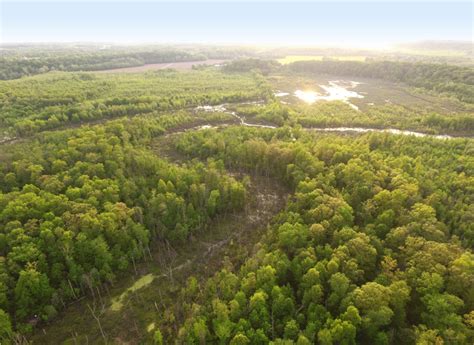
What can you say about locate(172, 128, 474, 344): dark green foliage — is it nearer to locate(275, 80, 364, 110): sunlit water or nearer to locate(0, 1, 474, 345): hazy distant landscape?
locate(0, 1, 474, 345): hazy distant landscape

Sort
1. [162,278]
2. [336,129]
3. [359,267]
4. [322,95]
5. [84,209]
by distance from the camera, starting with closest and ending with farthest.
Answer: [359,267], [84,209], [162,278], [336,129], [322,95]

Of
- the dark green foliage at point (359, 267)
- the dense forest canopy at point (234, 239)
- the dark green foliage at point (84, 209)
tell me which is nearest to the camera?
the dark green foliage at point (359, 267)

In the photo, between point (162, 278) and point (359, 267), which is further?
point (162, 278)

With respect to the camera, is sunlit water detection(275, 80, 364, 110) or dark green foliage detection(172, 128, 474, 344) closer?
dark green foliage detection(172, 128, 474, 344)

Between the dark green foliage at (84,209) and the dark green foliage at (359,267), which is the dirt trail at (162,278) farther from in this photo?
the dark green foliage at (359,267)

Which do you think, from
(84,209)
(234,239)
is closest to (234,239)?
(234,239)

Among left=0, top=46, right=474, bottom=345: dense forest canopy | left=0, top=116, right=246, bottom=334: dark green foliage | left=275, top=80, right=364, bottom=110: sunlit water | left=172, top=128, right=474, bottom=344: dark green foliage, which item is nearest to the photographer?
left=172, top=128, right=474, bottom=344: dark green foliage

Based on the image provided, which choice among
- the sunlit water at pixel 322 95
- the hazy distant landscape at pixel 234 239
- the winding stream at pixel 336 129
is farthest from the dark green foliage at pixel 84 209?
the sunlit water at pixel 322 95

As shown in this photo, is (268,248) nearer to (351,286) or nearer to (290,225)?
(290,225)

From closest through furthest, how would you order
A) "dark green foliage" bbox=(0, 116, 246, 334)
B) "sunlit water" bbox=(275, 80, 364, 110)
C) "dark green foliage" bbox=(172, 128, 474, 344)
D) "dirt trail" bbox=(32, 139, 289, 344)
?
1. "dark green foliage" bbox=(172, 128, 474, 344)
2. "dirt trail" bbox=(32, 139, 289, 344)
3. "dark green foliage" bbox=(0, 116, 246, 334)
4. "sunlit water" bbox=(275, 80, 364, 110)

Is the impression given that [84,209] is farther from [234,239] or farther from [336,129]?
[336,129]

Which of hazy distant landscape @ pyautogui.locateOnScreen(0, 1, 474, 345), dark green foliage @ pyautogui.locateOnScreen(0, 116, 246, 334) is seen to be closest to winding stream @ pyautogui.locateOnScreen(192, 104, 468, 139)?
hazy distant landscape @ pyautogui.locateOnScreen(0, 1, 474, 345)

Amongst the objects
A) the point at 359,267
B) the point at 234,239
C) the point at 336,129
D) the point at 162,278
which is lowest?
the point at 162,278

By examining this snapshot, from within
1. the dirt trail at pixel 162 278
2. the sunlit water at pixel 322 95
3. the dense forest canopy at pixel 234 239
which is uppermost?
the sunlit water at pixel 322 95
